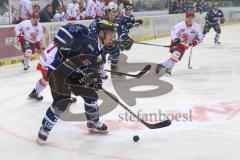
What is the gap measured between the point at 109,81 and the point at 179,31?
1572 mm

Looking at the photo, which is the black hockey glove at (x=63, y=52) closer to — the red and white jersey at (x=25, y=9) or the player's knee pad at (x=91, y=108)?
the player's knee pad at (x=91, y=108)

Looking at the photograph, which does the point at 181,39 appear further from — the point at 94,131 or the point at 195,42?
the point at 94,131

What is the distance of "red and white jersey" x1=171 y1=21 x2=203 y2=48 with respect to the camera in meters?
8.57

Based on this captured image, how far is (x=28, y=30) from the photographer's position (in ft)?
29.6

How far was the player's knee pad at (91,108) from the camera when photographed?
474 centimetres

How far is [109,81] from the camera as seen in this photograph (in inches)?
320

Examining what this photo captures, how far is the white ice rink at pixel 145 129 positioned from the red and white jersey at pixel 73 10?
514cm

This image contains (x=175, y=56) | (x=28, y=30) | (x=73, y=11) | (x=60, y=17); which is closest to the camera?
(x=175, y=56)

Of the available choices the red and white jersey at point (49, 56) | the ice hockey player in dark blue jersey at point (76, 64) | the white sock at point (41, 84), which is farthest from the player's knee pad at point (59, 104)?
the white sock at point (41, 84)

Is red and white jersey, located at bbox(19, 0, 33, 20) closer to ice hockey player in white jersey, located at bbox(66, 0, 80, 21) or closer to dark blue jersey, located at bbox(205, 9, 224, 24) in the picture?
ice hockey player in white jersey, located at bbox(66, 0, 80, 21)

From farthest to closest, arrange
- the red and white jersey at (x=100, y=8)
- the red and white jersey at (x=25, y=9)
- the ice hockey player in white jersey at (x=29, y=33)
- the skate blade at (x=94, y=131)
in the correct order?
1. the red and white jersey at (x=100, y=8)
2. the red and white jersey at (x=25, y=9)
3. the ice hockey player in white jersey at (x=29, y=33)
4. the skate blade at (x=94, y=131)

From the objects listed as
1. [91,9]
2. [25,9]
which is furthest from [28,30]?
[91,9]

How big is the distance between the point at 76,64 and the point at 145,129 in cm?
112

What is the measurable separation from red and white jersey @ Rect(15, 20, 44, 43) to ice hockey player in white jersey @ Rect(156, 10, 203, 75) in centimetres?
236
